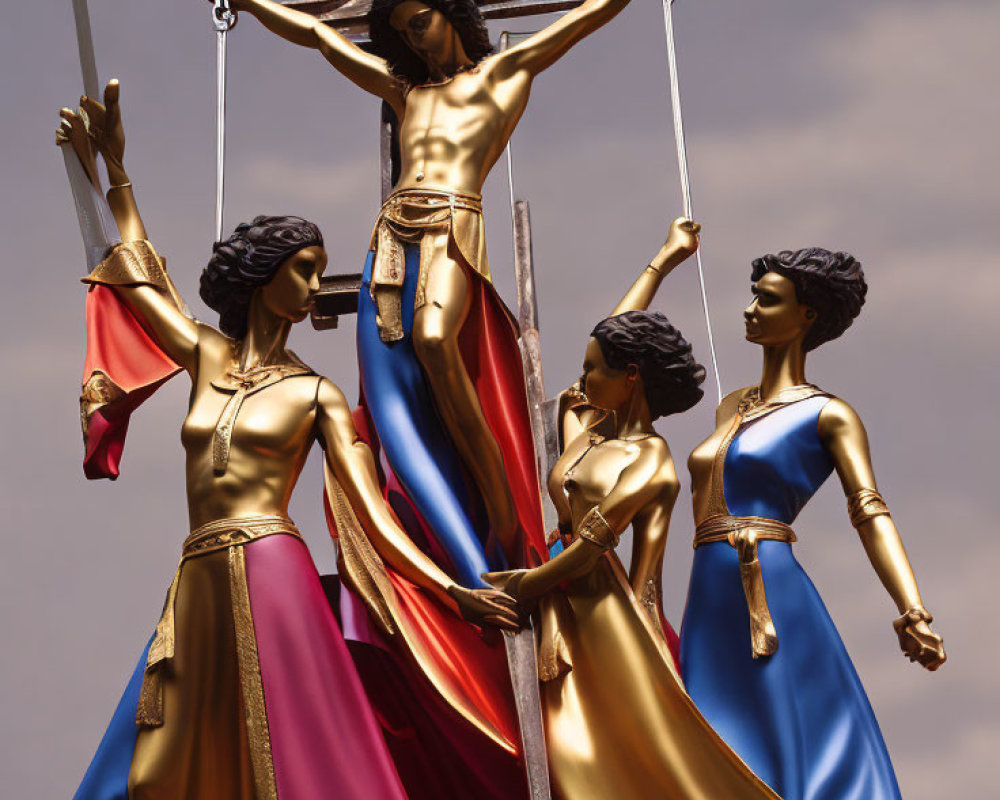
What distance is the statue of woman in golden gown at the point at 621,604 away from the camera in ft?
16.3

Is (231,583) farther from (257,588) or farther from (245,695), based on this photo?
(245,695)

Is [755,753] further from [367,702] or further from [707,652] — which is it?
[367,702]

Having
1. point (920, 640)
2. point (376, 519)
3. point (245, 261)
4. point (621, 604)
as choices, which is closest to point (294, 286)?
point (245, 261)

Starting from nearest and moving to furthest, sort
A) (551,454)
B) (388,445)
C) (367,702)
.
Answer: (367,702) < (388,445) < (551,454)

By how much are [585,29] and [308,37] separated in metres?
0.74

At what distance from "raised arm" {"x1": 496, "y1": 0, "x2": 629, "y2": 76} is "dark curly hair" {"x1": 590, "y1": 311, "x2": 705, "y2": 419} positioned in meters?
0.80

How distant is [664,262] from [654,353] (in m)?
0.59

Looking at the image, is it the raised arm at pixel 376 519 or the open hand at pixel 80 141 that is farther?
the open hand at pixel 80 141

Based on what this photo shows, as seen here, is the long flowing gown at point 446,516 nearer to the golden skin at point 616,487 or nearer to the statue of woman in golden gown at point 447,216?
the statue of woman in golden gown at point 447,216

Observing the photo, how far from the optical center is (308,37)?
5.89 metres

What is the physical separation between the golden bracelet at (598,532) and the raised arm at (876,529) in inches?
22.8

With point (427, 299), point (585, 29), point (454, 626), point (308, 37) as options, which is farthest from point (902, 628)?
point (308, 37)

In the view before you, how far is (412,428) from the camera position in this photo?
537 centimetres

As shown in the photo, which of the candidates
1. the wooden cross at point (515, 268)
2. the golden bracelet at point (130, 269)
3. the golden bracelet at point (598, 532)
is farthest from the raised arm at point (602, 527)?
the golden bracelet at point (130, 269)
